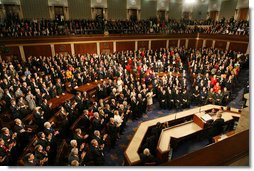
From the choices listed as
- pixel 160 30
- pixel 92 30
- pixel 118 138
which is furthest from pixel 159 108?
pixel 160 30

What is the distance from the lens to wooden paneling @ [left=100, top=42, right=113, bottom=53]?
14.9 meters

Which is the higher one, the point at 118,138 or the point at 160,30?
the point at 160,30

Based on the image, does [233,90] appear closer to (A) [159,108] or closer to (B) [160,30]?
(A) [159,108]

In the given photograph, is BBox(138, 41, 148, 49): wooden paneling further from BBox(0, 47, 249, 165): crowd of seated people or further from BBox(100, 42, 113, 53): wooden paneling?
BBox(0, 47, 249, 165): crowd of seated people

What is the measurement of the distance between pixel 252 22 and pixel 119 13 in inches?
742

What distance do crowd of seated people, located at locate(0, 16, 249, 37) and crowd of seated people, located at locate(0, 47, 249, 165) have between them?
11.3 ft

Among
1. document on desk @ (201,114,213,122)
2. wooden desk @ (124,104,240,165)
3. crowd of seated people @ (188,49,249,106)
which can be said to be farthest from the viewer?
crowd of seated people @ (188,49,249,106)

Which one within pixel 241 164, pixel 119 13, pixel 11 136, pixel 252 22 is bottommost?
pixel 11 136

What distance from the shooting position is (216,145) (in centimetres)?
152

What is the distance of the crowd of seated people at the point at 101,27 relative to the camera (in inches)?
497

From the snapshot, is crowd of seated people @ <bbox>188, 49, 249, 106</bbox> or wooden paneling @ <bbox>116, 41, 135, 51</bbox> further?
wooden paneling @ <bbox>116, 41, 135, 51</bbox>

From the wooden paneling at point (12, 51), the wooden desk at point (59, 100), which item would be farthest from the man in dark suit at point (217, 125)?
the wooden paneling at point (12, 51)

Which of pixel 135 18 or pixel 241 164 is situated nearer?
pixel 241 164

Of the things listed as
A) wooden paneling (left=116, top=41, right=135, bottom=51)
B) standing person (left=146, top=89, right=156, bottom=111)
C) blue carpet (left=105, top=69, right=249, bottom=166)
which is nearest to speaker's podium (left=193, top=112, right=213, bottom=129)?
blue carpet (left=105, top=69, right=249, bottom=166)
